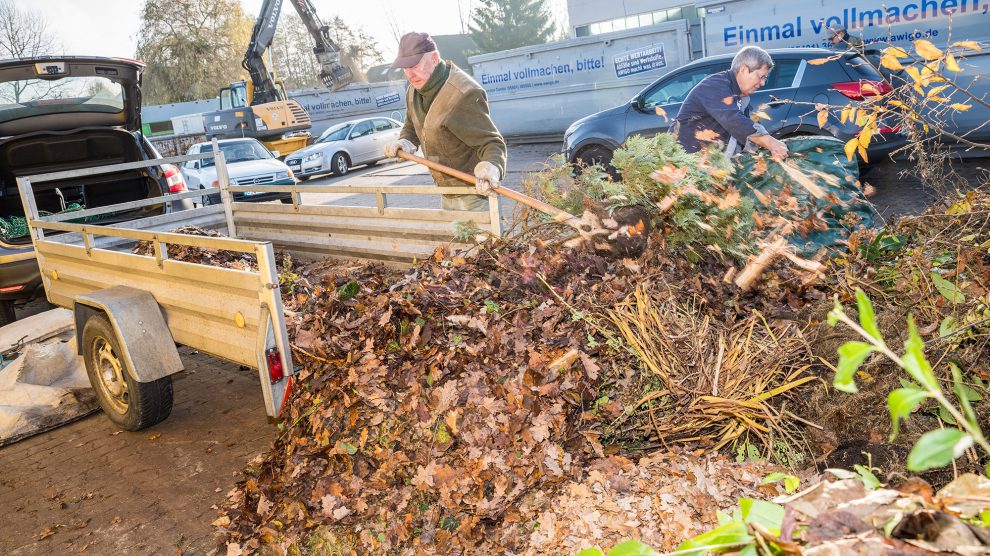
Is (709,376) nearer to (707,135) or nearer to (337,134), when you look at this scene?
(707,135)

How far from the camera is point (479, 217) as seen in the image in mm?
4020

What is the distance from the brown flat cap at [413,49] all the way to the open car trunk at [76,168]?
3.54 metres

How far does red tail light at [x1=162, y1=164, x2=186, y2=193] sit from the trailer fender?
353 centimetres

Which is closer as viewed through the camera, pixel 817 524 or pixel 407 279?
pixel 817 524

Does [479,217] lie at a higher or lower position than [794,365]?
higher

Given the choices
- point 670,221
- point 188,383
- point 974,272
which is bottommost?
point 188,383

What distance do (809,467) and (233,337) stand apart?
275cm

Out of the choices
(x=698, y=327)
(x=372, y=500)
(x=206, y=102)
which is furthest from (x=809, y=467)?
(x=206, y=102)

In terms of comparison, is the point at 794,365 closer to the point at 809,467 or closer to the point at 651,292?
the point at 809,467

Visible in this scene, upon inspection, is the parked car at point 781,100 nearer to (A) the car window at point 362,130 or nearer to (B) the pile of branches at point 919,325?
(B) the pile of branches at point 919,325

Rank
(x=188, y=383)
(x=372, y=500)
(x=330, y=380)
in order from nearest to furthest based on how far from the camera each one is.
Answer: (x=372, y=500) < (x=330, y=380) < (x=188, y=383)

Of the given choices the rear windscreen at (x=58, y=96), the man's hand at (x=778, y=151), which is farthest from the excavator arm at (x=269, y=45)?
the man's hand at (x=778, y=151)

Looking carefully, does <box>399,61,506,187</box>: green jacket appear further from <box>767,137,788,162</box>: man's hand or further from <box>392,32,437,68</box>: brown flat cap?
<box>767,137,788,162</box>: man's hand

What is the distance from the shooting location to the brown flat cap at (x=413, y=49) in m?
4.81
